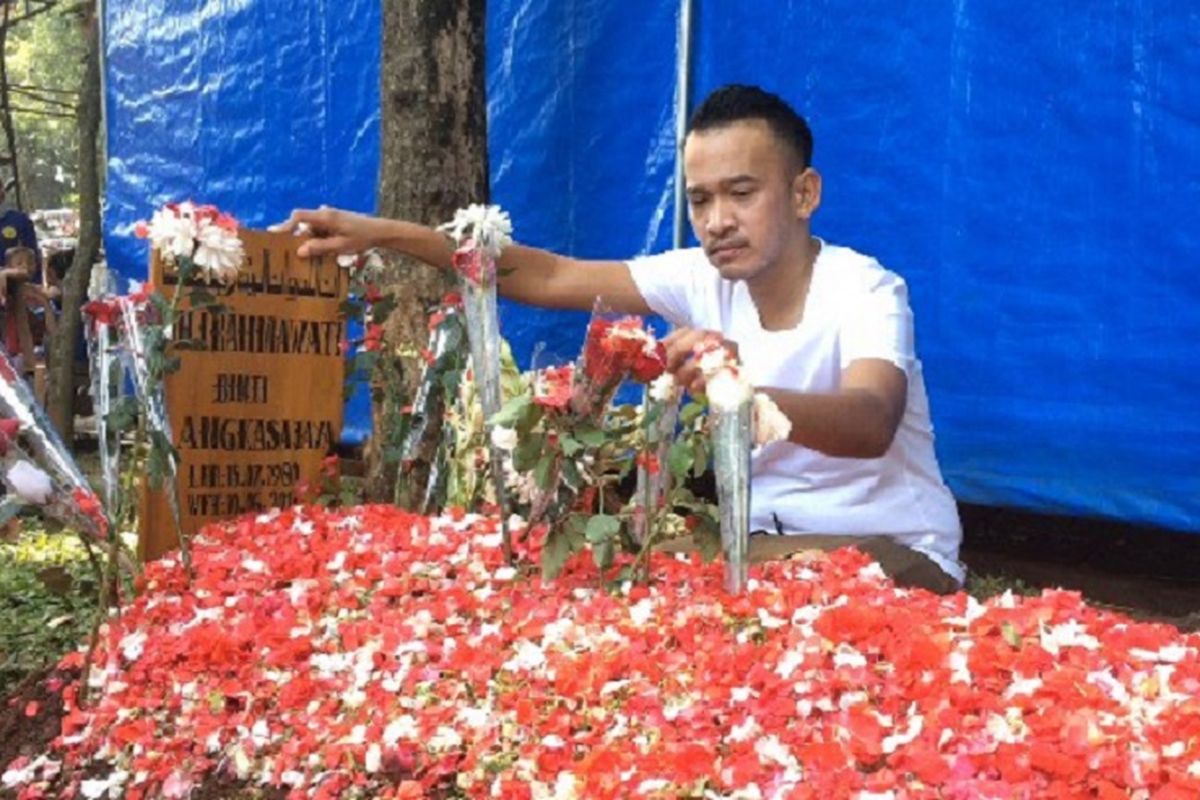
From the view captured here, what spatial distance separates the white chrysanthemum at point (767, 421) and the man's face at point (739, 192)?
805 mm

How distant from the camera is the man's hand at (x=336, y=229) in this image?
11.6 ft

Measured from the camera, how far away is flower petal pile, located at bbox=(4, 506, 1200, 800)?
2.01 meters

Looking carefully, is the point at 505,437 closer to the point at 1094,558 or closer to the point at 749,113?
the point at 749,113

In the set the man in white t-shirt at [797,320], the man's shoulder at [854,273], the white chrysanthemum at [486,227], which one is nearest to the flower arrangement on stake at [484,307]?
the white chrysanthemum at [486,227]

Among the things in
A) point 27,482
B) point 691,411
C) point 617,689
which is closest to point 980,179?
point 691,411

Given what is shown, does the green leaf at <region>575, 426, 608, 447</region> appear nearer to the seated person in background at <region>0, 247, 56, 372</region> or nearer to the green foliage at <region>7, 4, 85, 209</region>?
the seated person in background at <region>0, 247, 56, 372</region>

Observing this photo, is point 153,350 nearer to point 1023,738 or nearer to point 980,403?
point 1023,738

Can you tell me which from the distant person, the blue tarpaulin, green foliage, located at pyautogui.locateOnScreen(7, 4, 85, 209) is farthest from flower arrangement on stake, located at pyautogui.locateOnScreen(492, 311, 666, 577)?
green foliage, located at pyautogui.locateOnScreen(7, 4, 85, 209)

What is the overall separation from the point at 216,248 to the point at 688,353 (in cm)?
136

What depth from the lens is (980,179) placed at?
521 centimetres

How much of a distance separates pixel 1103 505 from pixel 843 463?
7.07ft

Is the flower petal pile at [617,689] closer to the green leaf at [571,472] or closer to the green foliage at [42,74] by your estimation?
the green leaf at [571,472]

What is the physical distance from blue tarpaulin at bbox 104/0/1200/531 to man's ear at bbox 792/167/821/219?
6.05 feet

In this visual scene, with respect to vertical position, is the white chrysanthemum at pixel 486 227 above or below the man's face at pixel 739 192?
below
